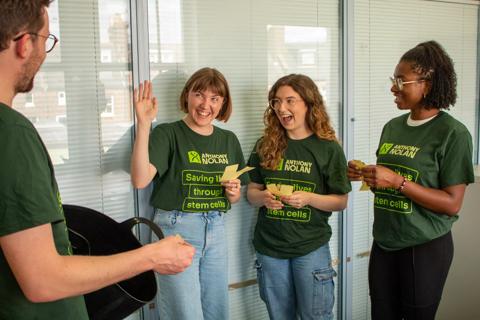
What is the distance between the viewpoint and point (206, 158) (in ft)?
7.59

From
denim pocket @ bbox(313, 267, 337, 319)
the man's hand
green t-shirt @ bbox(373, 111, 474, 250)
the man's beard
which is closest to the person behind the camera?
the man's beard

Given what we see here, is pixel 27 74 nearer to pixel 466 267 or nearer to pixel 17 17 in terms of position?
pixel 17 17

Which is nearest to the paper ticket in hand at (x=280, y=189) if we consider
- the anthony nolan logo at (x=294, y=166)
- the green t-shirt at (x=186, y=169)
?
the anthony nolan logo at (x=294, y=166)

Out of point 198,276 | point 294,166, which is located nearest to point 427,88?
point 294,166

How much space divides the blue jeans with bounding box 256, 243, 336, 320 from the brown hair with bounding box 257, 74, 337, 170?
499mm

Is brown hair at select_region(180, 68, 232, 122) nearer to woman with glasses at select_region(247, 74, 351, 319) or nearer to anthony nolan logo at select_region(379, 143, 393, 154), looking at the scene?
woman with glasses at select_region(247, 74, 351, 319)

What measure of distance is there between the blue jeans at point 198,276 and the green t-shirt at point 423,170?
77 centimetres

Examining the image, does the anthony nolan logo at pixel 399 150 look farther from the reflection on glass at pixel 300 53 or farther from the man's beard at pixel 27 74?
the man's beard at pixel 27 74

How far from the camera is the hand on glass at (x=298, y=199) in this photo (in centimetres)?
232

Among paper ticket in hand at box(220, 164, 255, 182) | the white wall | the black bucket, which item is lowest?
the white wall

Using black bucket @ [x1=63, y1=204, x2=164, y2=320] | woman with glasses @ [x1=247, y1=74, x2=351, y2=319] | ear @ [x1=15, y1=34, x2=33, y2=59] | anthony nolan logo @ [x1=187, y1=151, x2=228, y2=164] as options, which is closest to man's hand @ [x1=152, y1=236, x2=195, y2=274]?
black bucket @ [x1=63, y1=204, x2=164, y2=320]

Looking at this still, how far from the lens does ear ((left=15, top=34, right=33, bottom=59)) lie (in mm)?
1047

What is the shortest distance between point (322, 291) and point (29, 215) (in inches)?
68.3

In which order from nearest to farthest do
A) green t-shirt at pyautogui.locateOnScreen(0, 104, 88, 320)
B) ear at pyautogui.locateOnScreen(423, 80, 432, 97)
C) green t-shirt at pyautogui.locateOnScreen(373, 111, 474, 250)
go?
1. green t-shirt at pyautogui.locateOnScreen(0, 104, 88, 320)
2. green t-shirt at pyautogui.locateOnScreen(373, 111, 474, 250)
3. ear at pyautogui.locateOnScreen(423, 80, 432, 97)
